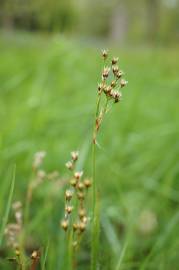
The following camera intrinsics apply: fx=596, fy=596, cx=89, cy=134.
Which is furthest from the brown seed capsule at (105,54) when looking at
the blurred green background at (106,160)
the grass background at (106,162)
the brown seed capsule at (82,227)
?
the grass background at (106,162)

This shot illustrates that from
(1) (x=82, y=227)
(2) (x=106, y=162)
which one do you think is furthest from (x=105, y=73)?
(2) (x=106, y=162)

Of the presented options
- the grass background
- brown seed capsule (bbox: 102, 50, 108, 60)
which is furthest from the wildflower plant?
the grass background

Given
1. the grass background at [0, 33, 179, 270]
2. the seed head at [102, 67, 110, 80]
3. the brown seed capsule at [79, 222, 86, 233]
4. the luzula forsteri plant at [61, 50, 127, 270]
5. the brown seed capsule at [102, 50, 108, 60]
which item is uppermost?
the grass background at [0, 33, 179, 270]

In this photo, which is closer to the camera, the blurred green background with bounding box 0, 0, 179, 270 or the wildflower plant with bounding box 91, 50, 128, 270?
the wildflower plant with bounding box 91, 50, 128, 270

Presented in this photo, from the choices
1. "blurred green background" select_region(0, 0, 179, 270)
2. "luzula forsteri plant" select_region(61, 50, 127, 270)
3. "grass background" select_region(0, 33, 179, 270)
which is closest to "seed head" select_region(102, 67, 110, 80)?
"luzula forsteri plant" select_region(61, 50, 127, 270)

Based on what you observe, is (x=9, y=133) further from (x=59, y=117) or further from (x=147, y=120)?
(x=147, y=120)

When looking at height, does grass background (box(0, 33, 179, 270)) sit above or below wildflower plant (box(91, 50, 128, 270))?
above

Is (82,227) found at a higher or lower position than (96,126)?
lower

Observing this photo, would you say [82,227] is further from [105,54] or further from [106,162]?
[106,162]

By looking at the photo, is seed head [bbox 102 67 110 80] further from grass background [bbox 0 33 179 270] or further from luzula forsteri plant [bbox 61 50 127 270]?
grass background [bbox 0 33 179 270]

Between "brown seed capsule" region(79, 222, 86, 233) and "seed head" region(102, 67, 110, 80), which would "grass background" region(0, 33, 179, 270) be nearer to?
"brown seed capsule" region(79, 222, 86, 233)

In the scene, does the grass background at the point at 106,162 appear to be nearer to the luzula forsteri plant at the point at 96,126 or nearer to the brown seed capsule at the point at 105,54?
the luzula forsteri plant at the point at 96,126

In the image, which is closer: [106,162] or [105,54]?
[105,54]
